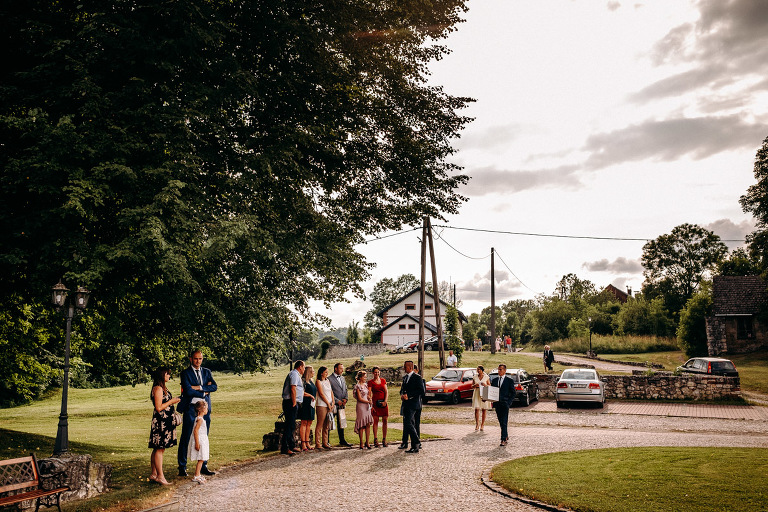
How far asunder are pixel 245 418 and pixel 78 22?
15913 mm

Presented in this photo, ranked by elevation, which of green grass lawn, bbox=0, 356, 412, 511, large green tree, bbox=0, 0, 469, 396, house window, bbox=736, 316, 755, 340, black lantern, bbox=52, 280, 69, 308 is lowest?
green grass lawn, bbox=0, 356, 412, 511

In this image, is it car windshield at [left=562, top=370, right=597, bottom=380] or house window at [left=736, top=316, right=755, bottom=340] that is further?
house window at [left=736, top=316, right=755, bottom=340]

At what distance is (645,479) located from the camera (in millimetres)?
9055

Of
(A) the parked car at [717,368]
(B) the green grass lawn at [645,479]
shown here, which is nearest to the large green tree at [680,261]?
(A) the parked car at [717,368]

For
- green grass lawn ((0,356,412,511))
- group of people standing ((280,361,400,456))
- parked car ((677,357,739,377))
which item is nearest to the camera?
green grass lawn ((0,356,412,511))

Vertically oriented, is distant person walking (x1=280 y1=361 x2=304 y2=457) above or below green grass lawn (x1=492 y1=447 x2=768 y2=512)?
above

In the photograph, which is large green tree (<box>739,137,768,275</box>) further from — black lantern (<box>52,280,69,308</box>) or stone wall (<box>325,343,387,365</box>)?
black lantern (<box>52,280,69,308</box>)

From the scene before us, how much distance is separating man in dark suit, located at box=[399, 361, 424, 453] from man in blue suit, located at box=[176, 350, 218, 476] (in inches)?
171

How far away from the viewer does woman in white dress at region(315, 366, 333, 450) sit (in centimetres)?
1269

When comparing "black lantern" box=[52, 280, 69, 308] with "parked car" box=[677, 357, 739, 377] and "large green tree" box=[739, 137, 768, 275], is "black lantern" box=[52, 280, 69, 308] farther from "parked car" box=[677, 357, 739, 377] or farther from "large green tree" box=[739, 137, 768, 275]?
"large green tree" box=[739, 137, 768, 275]

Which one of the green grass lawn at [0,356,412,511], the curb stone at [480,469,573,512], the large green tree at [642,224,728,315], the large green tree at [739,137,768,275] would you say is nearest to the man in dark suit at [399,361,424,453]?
the curb stone at [480,469,573,512]

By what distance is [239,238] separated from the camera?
10.4 meters

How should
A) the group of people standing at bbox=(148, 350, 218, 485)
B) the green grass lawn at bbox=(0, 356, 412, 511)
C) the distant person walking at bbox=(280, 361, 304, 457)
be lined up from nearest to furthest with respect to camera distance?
1. the green grass lawn at bbox=(0, 356, 412, 511)
2. the group of people standing at bbox=(148, 350, 218, 485)
3. the distant person walking at bbox=(280, 361, 304, 457)

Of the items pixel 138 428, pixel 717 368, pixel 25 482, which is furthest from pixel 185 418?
pixel 717 368
